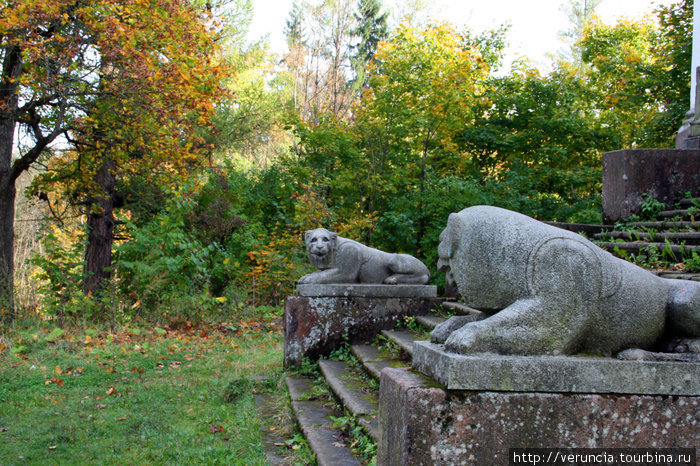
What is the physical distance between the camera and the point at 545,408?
8.37ft

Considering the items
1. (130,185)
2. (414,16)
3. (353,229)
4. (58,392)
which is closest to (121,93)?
(130,185)

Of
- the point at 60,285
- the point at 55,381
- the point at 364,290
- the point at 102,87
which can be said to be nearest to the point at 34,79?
the point at 102,87

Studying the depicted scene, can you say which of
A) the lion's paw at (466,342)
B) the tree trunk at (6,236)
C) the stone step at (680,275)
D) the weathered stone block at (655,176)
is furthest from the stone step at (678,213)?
the tree trunk at (6,236)

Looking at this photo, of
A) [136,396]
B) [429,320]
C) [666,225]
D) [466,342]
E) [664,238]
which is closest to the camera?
[466,342]

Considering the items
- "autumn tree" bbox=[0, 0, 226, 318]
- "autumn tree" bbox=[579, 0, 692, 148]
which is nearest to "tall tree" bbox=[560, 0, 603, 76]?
"autumn tree" bbox=[579, 0, 692, 148]

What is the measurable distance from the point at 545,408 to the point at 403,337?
371 cm

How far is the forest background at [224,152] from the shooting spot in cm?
1057

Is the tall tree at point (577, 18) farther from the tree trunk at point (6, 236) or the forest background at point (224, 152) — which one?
→ the tree trunk at point (6, 236)

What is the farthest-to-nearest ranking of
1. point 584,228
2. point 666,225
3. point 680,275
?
1. point 584,228
2. point 666,225
3. point 680,275

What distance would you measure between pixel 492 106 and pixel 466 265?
50.7 ft

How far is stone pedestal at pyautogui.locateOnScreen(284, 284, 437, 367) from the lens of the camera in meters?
6.88

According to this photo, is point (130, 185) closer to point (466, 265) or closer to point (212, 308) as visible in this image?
point (212, 308)

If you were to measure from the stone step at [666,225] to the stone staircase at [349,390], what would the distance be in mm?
3178

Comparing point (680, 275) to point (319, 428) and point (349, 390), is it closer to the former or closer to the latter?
point (349, 390)
